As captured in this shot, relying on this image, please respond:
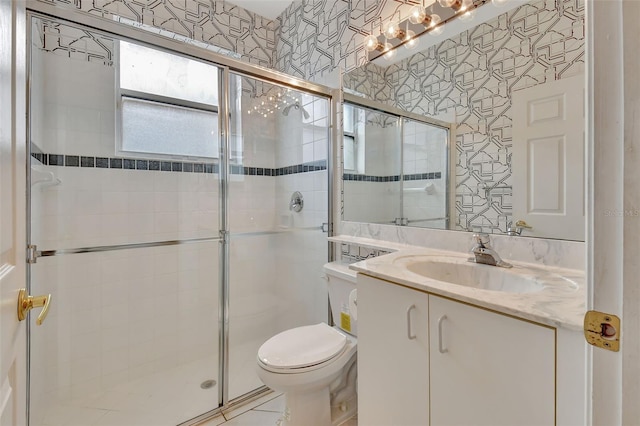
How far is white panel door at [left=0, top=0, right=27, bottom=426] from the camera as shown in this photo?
21.0 inches

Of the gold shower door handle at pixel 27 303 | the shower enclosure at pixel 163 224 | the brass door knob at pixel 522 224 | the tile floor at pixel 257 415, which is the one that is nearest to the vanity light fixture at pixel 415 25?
the shower enclosure at pixel 163 224

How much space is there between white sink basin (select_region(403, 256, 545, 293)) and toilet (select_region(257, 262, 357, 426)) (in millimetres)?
415

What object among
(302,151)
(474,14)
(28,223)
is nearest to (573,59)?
(474,14)

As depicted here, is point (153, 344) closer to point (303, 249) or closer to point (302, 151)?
point (303, 249)

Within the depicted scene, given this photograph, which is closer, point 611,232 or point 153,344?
point 611,232

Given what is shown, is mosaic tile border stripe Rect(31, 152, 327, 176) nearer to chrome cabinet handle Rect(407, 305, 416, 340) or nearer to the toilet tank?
the toilet tank

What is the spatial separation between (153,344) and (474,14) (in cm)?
259

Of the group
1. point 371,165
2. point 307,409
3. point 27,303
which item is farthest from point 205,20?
point 307,409

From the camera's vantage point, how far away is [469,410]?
842mm

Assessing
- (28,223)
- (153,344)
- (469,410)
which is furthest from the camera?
(153,344)

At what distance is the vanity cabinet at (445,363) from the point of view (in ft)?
2.39

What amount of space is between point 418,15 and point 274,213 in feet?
5.03

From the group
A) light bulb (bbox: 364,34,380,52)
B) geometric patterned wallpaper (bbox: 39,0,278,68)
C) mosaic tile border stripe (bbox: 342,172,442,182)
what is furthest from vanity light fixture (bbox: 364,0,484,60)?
geometric patterned wallpaper (bbox: 39,0,278,68)

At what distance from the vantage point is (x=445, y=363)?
2.93ft
